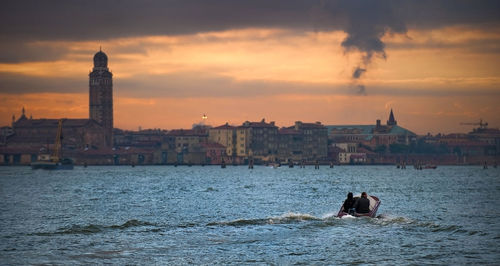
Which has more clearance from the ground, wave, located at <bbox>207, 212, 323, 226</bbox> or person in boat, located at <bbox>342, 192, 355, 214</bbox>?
person in boat, located at <bbox>342, 192, 355, 214</bbox>

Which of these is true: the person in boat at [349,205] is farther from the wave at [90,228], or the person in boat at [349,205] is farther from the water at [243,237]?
the wave at [90,228]

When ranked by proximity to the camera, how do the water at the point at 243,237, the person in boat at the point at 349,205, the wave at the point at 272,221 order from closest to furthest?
the water at the point at 243,237
the person in boat at the point at 349,205
the wave at the point at 272,221

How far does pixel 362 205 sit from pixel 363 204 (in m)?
0.07

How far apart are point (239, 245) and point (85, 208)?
26523mm

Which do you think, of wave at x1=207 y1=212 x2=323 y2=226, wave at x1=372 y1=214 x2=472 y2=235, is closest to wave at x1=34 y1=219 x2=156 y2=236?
wave at x1=207 y1=212 x2=323 y2=226

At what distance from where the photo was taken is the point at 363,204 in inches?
1644

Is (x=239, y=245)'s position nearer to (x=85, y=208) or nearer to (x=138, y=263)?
(x=138, y=263)

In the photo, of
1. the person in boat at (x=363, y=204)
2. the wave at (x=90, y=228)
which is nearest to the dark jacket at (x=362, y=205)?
the person in boat at (x=363, y=204)

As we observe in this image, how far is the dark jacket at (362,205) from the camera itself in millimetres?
41594

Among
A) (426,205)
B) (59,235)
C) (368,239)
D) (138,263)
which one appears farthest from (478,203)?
(138,263)

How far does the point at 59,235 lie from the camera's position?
125 ft

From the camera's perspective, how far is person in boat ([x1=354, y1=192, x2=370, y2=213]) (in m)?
41.6

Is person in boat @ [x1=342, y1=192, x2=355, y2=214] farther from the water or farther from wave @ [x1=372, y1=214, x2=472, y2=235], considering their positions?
wave @ [x1=372, y1=214, x2=472, y2=235]

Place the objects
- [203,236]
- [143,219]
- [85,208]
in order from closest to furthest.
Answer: [203,236], [143,219], [85,208]
